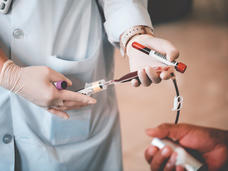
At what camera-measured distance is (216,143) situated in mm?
1119

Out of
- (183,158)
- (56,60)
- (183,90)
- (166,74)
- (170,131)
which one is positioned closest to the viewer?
(166,74)

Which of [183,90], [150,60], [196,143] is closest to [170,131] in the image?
[196,143]

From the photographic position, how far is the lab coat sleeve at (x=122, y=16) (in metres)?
0.84

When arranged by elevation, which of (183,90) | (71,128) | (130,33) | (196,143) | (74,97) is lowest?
(183,90)

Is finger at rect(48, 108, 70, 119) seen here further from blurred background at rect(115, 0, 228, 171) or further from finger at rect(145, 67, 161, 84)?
blurred background at rect(115, 0, 228, 171)

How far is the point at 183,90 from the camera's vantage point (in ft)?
8.58

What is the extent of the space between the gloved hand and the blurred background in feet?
4.08

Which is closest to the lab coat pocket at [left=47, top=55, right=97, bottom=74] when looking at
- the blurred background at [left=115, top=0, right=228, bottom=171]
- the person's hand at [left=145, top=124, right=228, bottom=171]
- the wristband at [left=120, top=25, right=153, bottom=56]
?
the wristband at [left=120, top=25, right=153, bottom=56]

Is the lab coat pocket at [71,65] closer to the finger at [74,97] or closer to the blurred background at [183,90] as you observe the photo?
the finger at [74,97]

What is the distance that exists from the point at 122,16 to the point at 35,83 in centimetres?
35

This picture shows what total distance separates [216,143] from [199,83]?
1.71 metres

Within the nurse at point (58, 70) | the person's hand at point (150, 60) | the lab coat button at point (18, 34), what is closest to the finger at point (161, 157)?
the nurse at point (58, 70)

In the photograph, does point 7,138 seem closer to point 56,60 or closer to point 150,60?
point 56,60

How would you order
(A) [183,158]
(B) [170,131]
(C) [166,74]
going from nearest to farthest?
(C) [166,74] < (A) [183,158] < (B) [170,131]
